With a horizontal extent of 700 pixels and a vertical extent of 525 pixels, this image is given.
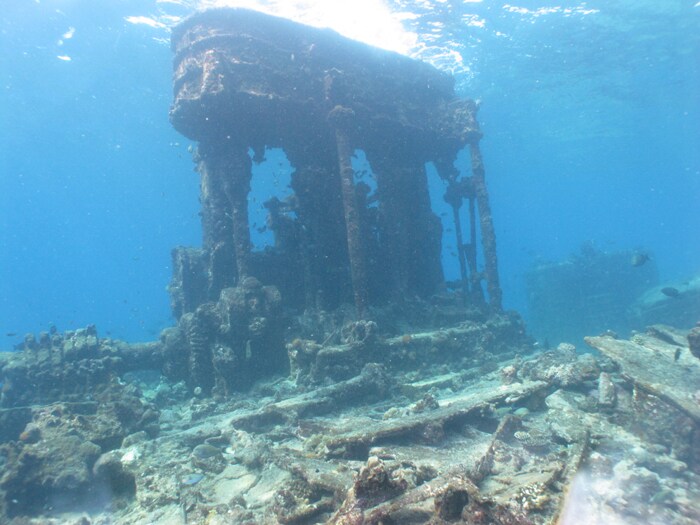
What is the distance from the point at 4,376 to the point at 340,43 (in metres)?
15.5

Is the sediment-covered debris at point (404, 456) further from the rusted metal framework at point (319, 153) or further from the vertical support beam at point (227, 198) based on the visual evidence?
the vertical support beam at point (227, 198)

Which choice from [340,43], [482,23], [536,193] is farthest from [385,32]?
[536,193]

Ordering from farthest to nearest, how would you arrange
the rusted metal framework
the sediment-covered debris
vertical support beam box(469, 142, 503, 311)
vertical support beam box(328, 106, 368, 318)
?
vertical support beam box(469, 142, 503, 311) → the rusted metal framework → vertical support beam box(328, 106, 368, 318) → the sediment-covered debris

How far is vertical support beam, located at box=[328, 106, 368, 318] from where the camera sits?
41.1ft

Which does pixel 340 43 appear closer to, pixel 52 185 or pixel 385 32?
pixel 385 32

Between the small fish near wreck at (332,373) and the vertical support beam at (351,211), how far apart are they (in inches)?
2.7

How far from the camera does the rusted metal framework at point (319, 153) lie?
12.9m

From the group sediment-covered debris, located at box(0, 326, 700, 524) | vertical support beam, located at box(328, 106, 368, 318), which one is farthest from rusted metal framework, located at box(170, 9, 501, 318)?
sediment-covered debris, located at box(0, 326, 700, 524)

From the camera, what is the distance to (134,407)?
1044cm

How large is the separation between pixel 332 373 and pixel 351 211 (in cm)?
481

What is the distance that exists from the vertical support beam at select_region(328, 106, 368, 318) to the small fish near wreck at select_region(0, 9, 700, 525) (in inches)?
2.7

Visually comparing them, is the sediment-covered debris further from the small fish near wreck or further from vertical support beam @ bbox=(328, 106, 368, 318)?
vertical support beam @ bbox=(328, 106, 368, 318)

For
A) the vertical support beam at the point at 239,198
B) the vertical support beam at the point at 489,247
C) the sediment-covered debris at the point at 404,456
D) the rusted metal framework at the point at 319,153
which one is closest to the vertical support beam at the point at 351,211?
the rusted metal framework at the point at 319,153

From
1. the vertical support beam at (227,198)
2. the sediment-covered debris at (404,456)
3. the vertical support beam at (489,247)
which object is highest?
the vertical support beam at (227,198)
